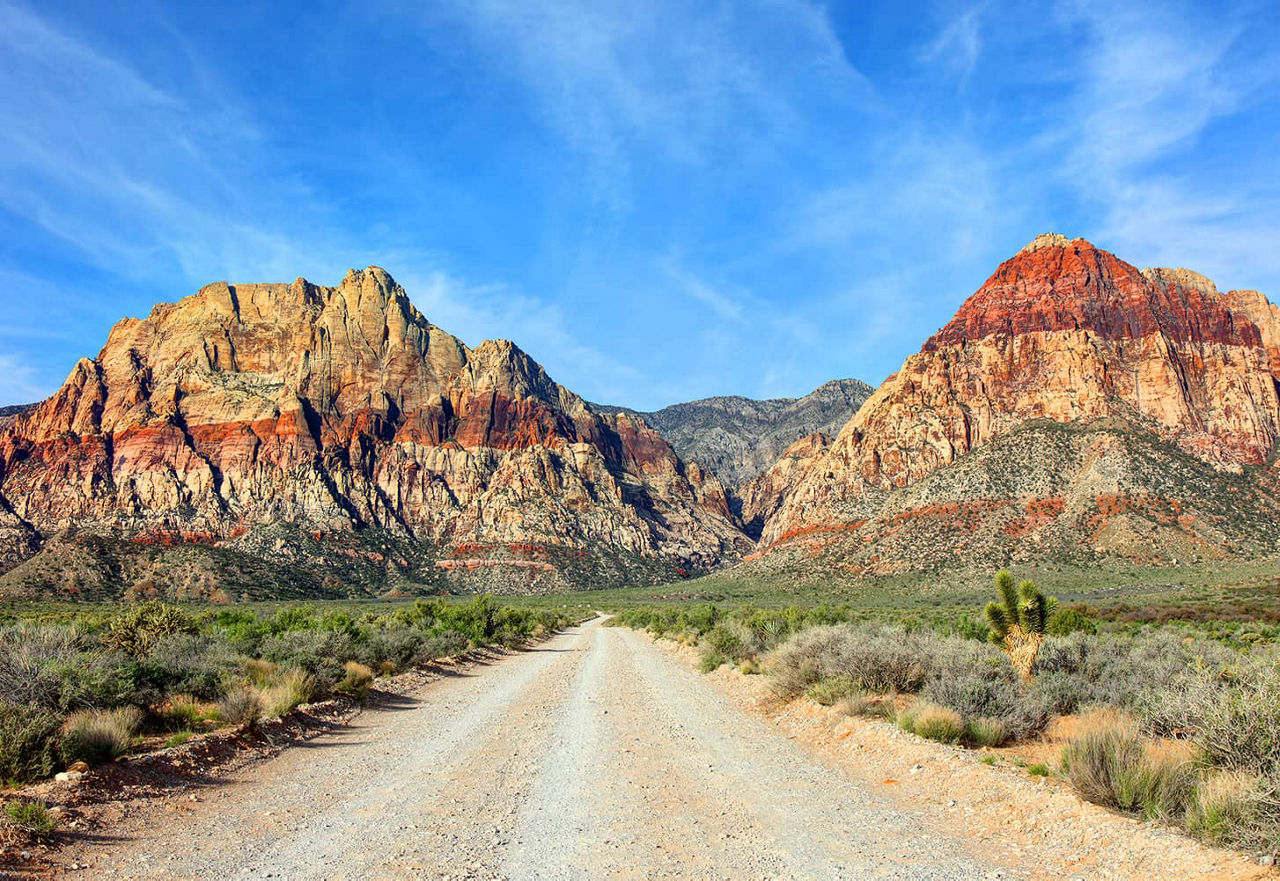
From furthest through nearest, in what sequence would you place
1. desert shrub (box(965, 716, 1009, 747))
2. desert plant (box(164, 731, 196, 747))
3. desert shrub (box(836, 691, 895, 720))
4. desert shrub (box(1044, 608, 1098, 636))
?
desert shrub (box(1044, 608, 1098, 636)) < desert shrub (box(836, 691, 895, 720)) < desert shrub (box(965, 716, 1009, 747)) < desert plant (box(164, 731, 196, 747))

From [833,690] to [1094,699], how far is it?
405 centimetres

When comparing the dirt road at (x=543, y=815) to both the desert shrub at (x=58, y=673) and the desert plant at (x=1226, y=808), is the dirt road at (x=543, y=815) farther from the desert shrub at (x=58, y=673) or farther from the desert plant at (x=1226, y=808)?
the desert shrub at (x=58, y=673)

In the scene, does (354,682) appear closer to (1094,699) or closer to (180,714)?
(180,714)

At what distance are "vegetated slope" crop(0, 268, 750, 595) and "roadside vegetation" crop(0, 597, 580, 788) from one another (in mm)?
76066

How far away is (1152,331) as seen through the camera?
340 feet

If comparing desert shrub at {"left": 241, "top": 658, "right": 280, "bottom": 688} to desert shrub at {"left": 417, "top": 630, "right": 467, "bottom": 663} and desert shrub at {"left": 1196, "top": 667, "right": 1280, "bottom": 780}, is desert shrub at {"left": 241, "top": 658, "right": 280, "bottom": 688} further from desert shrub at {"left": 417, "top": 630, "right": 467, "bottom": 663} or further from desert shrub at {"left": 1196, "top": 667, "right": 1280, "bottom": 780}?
desert shrub at {"left": 1196, "top": 667, "right": 1280, "bottom": 780}

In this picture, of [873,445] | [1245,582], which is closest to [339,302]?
[873,445]

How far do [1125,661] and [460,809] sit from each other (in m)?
11.3

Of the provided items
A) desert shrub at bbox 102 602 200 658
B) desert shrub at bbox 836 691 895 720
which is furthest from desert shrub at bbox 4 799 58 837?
desert shrub at bbox 836 691 895 720

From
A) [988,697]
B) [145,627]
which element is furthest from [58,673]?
[988,697]

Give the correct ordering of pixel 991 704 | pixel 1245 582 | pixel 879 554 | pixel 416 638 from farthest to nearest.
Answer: pixel 879 554, pixel 1245 582, pixel 416 638, pixel 991 704

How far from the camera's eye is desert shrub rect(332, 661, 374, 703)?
1543 centimetres

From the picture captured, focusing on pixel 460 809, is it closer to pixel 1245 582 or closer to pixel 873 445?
pixel 1245 582

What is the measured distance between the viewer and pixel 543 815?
7.29 metres
